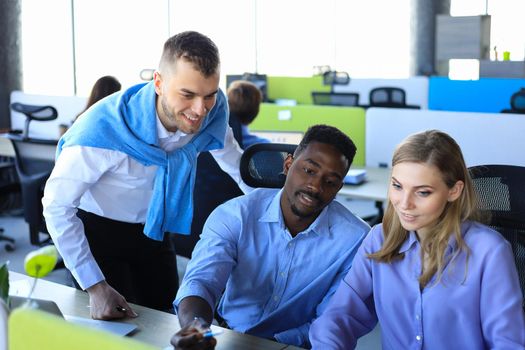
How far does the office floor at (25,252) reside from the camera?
11.6 ft

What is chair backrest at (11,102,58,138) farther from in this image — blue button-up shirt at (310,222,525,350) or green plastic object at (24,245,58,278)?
green plastic object at (24,245,58,278)

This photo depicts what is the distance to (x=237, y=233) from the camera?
203 centimetres

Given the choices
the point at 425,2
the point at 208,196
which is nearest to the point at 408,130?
the point at 208,196

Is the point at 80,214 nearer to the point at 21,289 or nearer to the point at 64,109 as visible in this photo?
the point at 21,289

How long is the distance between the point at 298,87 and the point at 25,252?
3.63 meters

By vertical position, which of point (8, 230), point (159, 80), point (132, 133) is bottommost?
point (8, 230)

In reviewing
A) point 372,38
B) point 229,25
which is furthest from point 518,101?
point 372,38

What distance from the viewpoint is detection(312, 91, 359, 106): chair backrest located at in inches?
270

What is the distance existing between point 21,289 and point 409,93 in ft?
18.6

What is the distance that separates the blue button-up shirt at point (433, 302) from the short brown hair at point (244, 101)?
94.2 inches

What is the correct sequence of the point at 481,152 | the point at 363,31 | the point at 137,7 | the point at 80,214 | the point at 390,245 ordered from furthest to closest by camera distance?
1. the point at 363,31
2. the point at 137,7
3. the point at 481,152
4. the point at 80,214
5. the point at 390,245

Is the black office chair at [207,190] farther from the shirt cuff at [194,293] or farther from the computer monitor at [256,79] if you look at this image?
the computer monitor at [256,79]

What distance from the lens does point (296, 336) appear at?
1.94 m

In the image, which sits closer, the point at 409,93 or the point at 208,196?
the point at 208,196
